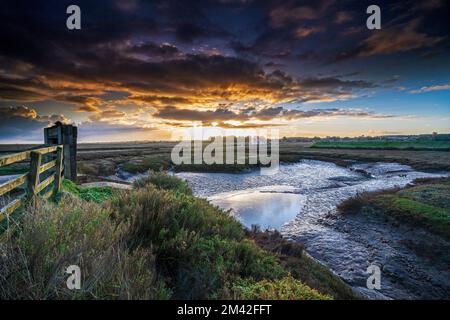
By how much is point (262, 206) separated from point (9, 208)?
13.6 meters

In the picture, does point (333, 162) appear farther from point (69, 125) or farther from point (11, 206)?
point (11, 206)

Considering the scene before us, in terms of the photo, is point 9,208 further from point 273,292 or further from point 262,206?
point 262,206

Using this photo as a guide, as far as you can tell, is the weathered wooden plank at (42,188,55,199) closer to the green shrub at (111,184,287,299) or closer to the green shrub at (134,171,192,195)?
the green shrub at (111,184,287,299)

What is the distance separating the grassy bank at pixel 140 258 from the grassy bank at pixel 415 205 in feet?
27.3

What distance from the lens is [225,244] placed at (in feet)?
17.1

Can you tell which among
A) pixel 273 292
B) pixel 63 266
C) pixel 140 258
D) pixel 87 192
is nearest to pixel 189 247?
pixel 140 258

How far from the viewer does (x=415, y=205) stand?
14141 millimetres

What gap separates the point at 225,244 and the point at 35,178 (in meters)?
4.86

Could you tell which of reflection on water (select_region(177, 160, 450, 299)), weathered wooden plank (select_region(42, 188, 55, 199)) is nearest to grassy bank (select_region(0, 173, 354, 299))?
reflection on water (select_region(177, 160, 450, 299))

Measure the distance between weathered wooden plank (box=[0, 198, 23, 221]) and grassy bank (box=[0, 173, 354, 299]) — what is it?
0.29 metres

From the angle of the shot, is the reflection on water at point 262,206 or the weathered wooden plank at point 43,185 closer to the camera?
the weathered wooden plank at point 43,185

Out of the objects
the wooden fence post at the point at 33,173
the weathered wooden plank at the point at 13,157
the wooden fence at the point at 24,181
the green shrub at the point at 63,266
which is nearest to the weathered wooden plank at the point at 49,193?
the wooden fence at the point at 24,181

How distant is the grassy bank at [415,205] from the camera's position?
39.4 ft

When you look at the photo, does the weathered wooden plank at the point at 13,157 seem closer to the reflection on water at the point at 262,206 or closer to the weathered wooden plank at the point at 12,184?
the weathered wooden plank at the point at 12,184
